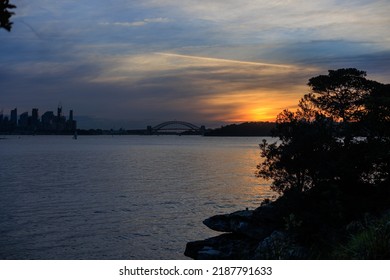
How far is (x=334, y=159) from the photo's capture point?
1199 inches

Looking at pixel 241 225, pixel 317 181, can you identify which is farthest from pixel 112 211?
pixel 317 181

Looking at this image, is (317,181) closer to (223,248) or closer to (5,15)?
(223,248)

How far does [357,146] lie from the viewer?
31.2m

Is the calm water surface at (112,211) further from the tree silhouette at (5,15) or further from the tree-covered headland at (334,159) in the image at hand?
the tree silhouette at (5,15)

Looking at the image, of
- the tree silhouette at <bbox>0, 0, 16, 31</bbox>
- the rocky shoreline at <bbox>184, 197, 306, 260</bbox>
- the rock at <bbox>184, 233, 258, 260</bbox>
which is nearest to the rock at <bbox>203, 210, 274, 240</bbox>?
the rocky shoreline at <bbox>184, 197, 306, 260</bbox>

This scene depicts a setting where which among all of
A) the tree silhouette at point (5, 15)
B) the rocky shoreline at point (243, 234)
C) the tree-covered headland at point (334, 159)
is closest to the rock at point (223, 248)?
the rocky shoreline at point (243, 234)

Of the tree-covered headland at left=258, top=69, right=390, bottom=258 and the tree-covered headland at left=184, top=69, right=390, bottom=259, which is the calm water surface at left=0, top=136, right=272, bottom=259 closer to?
the tree-covered headland at left=184, top=69, right=390, bottom=259

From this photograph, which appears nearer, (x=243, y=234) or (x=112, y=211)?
(x=243, y=234)

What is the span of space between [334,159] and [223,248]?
35.3 ft

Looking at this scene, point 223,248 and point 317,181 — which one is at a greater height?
point 317,181

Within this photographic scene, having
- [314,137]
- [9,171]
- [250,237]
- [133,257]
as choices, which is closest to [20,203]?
[133,257]

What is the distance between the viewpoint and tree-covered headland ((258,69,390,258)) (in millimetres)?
25812

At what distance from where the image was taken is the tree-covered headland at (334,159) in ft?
84.7

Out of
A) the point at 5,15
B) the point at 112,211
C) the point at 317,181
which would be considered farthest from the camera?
the point at 112,211
